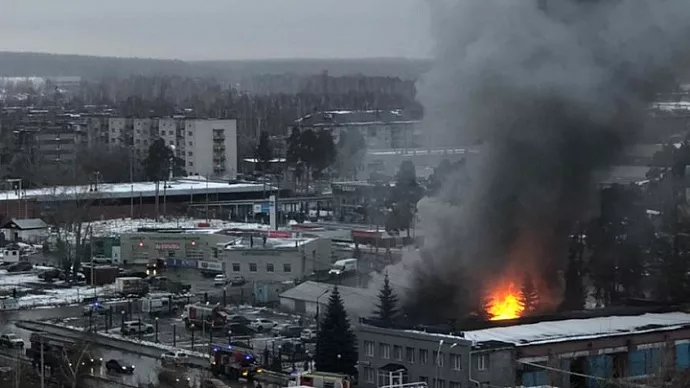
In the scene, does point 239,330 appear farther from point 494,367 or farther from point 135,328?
point 494,367

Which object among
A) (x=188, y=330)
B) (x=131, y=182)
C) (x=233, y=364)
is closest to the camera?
(x=233, y=364)

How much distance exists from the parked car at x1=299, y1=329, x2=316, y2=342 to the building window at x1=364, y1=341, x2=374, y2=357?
1.94 meters

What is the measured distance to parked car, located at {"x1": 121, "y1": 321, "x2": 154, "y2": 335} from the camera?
12.9 meters

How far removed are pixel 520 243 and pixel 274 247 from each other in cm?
429

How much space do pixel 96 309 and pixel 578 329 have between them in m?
5.70

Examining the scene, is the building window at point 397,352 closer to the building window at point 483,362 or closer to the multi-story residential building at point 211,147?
the building window at point 483,362

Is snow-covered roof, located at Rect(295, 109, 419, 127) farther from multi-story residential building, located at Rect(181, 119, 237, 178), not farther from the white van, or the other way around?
the white van

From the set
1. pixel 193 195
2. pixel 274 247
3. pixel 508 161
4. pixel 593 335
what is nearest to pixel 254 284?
pixel 274 247

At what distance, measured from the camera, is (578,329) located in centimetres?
1016

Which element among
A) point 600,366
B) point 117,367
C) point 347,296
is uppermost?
point 347,296

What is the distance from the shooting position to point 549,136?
11.8 metres

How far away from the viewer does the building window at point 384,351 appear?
10.1 metres

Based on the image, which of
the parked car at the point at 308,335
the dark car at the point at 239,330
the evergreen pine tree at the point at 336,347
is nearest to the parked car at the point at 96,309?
the dark car at the point at 239,330

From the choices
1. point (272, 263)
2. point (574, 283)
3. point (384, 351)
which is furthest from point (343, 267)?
point (384, 351)
